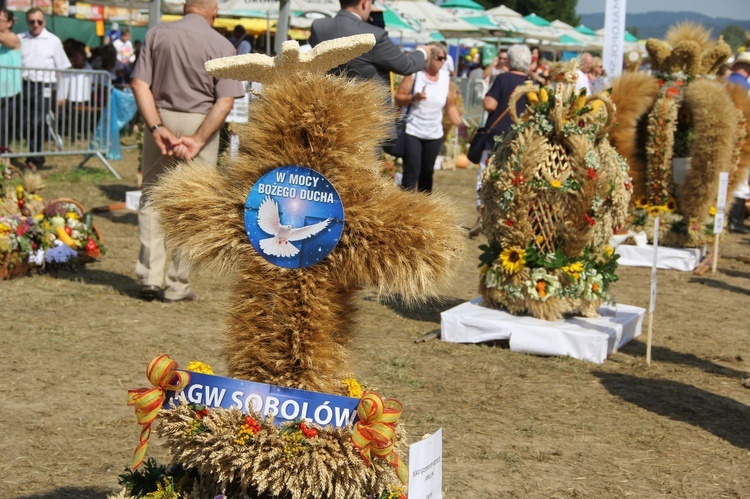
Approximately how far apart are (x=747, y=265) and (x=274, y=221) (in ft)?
30.7

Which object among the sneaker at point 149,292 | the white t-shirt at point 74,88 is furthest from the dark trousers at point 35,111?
the sneaker at point 149,292

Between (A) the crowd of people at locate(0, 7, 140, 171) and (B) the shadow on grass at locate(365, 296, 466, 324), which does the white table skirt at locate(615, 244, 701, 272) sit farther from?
(A) the crowd of people at locate(0, 7, 140, 171)

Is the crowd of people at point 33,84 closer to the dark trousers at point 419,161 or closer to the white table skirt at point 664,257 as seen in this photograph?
the dark trousers at point 419,161

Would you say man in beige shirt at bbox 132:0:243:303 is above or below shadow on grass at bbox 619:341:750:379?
above

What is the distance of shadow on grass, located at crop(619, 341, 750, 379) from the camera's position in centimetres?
659

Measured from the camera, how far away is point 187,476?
3.07 metres

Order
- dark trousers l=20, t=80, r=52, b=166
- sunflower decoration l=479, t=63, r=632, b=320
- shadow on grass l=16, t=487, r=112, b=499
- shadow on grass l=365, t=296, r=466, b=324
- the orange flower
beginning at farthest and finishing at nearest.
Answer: dark trousers l=20, t=80, r=52, b=166 < shadow on grass l=365, t=296, r=466, b=324 < the orange flower < sunflower decoration l=479, t=63, r=632, b=320 < shadow on grass l=16, t=487, r=112, b=499

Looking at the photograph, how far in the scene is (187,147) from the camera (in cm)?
650

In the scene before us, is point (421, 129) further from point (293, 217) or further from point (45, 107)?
point (293, 217)

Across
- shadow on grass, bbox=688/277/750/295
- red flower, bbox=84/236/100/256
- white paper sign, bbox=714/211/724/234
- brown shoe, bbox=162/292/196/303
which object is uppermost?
white paper sign, bbox=714/211/724/234

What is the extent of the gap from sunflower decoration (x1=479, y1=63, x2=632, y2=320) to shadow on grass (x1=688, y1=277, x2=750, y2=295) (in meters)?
3.31

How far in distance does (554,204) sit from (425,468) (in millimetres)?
4044

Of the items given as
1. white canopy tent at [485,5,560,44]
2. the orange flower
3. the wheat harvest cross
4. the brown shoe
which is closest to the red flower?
the brown shoe

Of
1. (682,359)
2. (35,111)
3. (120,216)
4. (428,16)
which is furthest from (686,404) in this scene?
(428,16)
